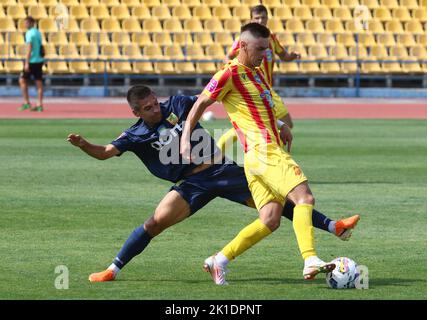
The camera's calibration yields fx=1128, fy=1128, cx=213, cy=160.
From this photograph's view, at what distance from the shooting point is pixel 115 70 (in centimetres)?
3388

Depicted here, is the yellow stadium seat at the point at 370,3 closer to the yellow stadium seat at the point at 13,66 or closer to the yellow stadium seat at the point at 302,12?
the yellow stadium seat at the point at 302,12

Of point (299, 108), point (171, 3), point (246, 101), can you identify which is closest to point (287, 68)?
point (171, 3)

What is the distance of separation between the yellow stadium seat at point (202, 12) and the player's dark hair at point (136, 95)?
90.5ft

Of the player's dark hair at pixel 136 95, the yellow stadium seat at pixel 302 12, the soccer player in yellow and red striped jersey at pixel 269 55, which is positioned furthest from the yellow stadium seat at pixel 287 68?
the player's dark hair at pixel 136 95

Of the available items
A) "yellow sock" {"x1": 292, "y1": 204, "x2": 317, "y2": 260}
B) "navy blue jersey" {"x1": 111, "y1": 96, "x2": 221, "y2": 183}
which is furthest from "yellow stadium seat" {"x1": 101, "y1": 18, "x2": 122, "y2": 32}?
"yellow sock" {"x1": 292, "y1": 204, "x2": 317, "y2": 260}

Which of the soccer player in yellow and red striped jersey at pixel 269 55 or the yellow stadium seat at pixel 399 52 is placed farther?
the yellow stadium seat at pixel 399 52

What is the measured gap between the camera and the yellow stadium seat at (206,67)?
34.1 metres

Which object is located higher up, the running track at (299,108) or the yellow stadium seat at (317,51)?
the yellow stadium seat at (317,51)

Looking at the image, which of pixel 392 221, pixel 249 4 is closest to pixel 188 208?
pixel 392 221

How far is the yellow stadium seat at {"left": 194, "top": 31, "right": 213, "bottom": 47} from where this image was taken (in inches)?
1375

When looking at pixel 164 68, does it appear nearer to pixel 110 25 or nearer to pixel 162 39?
pixel 162 39

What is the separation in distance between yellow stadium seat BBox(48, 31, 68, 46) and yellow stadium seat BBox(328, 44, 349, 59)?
8.55 metres

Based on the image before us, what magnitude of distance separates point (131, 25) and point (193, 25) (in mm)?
1973
